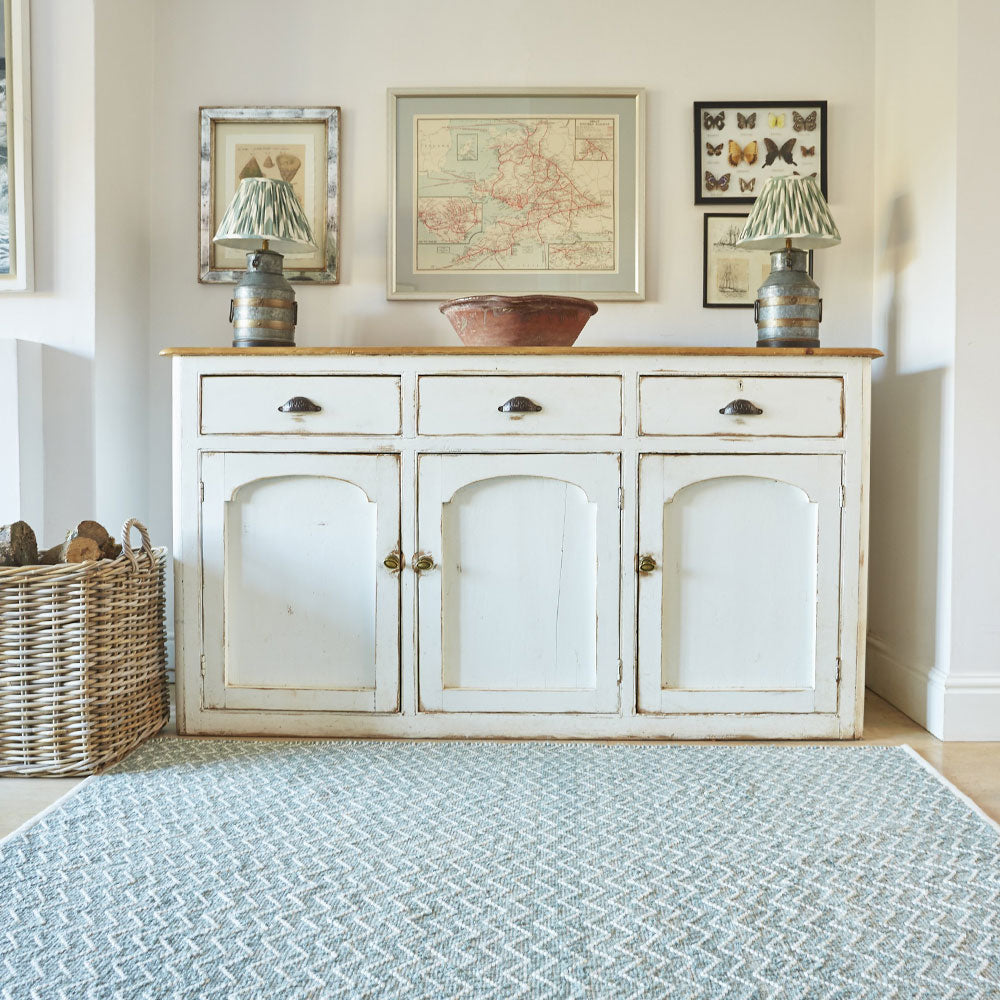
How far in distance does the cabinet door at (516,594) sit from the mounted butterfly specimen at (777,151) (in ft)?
Result: 4.00

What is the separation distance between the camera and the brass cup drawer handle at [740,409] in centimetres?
194

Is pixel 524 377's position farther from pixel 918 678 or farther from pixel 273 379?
pixel 918 678

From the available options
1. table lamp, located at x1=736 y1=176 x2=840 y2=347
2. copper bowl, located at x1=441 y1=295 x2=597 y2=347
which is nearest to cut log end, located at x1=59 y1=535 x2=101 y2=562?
copper bowl, located at x1=441 y1=295 x2=597 y2=347

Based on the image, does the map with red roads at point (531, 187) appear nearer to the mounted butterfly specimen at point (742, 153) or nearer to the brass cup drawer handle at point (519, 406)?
the mounted butterfly specimen at point (742, 153)

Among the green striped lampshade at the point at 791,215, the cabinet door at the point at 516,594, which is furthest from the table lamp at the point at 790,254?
the cabinet door at the point at 516,594

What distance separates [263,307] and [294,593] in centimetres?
73

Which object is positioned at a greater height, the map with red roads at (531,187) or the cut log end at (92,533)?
the map with red roads at (531,187)

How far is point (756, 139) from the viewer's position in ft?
8.01

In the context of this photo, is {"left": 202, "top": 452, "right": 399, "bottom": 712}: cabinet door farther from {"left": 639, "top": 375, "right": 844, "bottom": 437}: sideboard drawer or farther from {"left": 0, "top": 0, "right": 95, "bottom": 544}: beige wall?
{"left": 639, "top": 375, "right": 844, "bottom": 437}: sideboard drawer

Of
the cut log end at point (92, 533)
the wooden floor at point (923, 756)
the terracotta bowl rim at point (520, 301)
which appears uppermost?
the terracotta bowl rim at point (520, 301)

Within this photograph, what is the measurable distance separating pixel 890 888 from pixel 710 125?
2.04 m

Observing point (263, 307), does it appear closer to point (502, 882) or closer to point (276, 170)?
point (276, 170)

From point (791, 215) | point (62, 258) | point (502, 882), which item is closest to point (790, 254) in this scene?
point (791, 215)

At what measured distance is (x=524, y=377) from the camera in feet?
6.45
